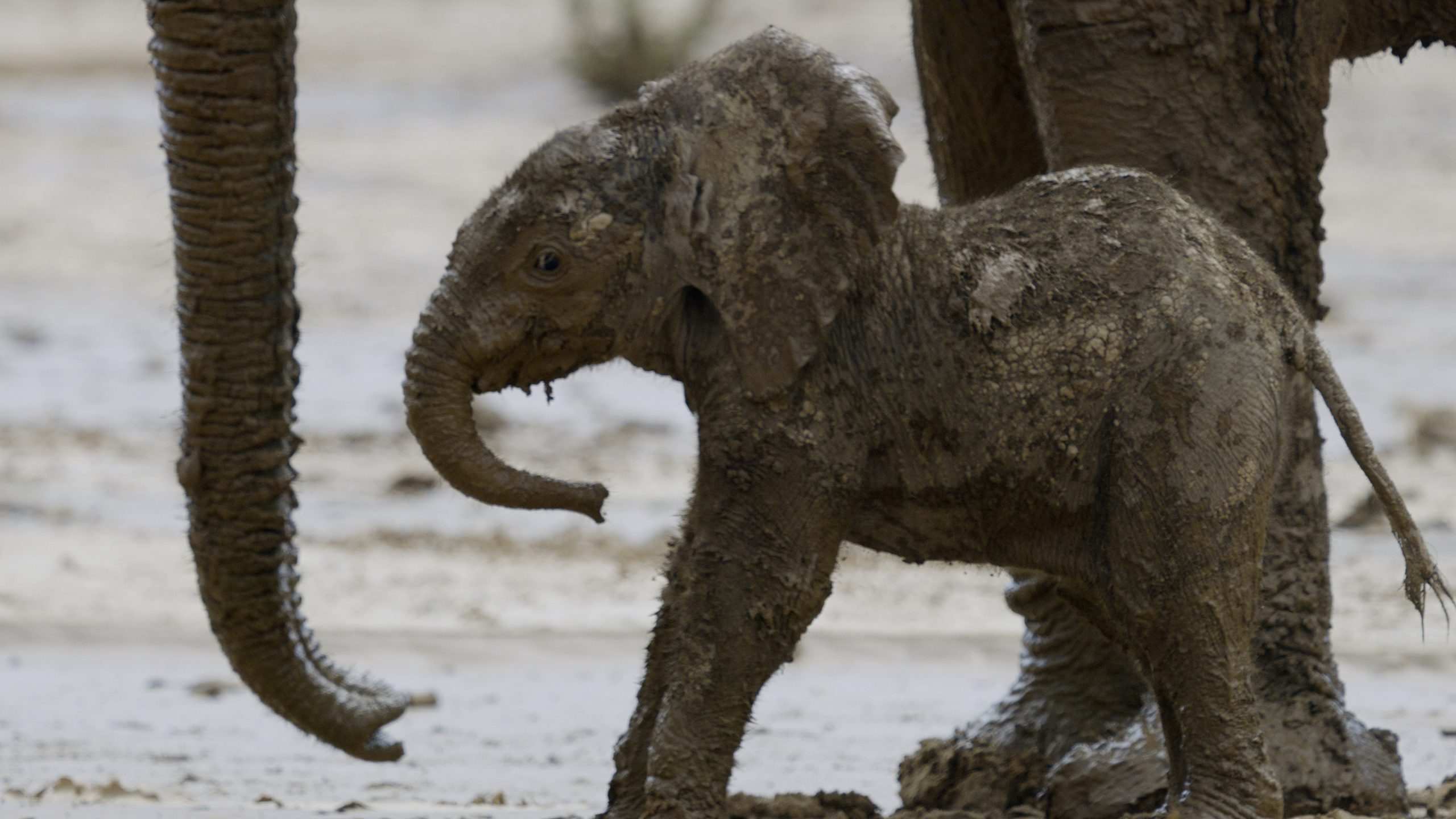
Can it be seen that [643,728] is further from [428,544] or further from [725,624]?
[428,544]

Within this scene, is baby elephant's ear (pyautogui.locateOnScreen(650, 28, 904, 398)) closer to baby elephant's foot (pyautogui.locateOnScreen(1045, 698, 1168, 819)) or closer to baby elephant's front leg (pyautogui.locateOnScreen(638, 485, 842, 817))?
baby elephant's front leg (pyautogui.locateOnScreen(638, 485, 842, 817))

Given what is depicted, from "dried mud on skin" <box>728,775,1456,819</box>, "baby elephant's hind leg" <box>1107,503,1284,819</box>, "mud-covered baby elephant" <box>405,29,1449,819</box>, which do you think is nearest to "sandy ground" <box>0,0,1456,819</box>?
"dried mud on skin" <box>728,775,1456,819</box>

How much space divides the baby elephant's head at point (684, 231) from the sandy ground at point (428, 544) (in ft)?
3.13

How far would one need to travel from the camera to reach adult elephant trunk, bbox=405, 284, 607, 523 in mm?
2986

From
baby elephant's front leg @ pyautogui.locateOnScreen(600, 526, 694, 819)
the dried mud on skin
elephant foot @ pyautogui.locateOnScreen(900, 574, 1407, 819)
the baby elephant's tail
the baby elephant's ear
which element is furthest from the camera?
elephant foot @ pyautogui.locateOnScreen(900, 574, 1407, 819)

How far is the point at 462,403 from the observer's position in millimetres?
3014

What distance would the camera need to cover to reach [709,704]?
3020 mm

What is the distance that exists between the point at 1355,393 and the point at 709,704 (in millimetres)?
7355

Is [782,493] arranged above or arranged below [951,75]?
below

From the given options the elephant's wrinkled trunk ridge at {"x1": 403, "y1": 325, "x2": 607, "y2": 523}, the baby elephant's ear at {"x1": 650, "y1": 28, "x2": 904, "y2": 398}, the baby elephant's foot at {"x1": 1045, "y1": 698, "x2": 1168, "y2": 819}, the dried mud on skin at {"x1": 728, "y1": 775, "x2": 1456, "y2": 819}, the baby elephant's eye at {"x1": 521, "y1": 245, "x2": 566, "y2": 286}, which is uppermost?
the baby elephant's ear at {"x1": 650, "y1": 28, "x2": 904, "y2": 398}

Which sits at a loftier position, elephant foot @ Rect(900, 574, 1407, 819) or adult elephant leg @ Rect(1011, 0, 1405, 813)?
adult elephant leg @ Rect(1011, 0, 1405, 813)

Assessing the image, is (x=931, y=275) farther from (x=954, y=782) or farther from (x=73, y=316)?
(x=73, y=316)

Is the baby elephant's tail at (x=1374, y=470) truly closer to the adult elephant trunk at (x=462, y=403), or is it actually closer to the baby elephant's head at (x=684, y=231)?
the baby elephant's head at (x=684, y=231)

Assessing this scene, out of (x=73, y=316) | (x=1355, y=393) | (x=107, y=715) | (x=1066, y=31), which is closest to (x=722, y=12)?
(x=73, y=316)
